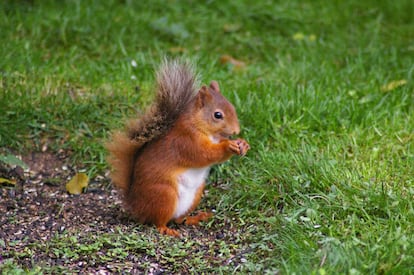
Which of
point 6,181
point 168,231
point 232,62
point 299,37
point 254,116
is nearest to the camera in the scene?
point 168,231

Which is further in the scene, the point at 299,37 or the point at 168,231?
the point at 299,37

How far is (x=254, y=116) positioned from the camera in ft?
15.5

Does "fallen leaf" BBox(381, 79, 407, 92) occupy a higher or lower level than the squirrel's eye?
lower

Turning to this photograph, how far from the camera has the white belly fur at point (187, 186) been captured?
3939 mm

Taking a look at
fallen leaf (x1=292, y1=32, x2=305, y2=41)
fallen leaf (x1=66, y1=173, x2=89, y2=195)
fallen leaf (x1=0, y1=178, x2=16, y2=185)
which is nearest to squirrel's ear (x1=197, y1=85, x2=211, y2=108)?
fallen leaf (x1=66, y1=173, x2=89, y2=195)

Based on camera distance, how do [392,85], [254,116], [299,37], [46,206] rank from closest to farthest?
[46,206] → [254,116] → [392,85] → [299,37]

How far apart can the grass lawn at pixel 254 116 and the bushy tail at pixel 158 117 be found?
14.3 inches

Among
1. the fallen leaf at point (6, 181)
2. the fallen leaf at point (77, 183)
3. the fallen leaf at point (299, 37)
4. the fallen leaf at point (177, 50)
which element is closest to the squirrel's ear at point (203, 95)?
the fallen leaf at point (77, 183)

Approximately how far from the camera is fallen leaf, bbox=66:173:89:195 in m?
4.52

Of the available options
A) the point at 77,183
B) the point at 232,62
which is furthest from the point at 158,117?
the point at 232,62

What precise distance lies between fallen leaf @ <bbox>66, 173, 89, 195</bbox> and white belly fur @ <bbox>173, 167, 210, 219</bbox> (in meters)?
0.74

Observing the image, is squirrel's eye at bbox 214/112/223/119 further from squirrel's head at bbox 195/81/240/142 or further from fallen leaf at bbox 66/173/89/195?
fallen leaf at bbox 66/173/89/195

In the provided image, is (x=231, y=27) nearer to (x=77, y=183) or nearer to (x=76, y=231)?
(x=77, y=183)

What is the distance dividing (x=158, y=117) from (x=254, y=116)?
37.3 inches
